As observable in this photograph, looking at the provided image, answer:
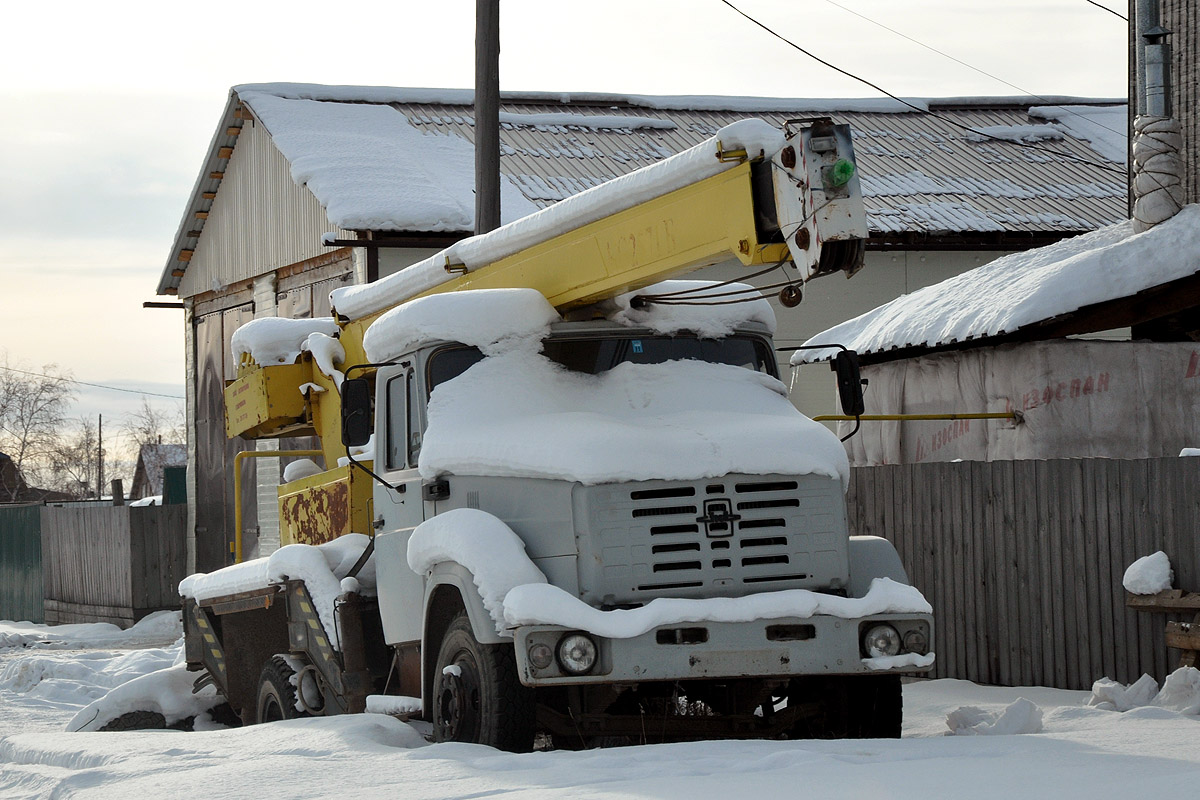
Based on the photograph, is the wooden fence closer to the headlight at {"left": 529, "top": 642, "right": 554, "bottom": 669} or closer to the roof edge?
the headlight at {"left": 529, "top": 642, "right": 554, "bottom": 669}

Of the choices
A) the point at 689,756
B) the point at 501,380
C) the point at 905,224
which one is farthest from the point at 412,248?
the point at 689,756

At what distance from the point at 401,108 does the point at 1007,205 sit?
9721 millimetres

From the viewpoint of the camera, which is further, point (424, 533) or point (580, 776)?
point (424, 533)

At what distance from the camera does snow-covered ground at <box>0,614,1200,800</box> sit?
5.94 m

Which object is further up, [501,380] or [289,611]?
[501,380]

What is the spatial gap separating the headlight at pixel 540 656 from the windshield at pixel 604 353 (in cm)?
190

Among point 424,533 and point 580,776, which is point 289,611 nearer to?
point 424,533

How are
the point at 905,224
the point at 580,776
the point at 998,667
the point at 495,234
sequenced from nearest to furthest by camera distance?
the point at 580,776
the point at 495,234
the point at 998,667
the point at 905,224

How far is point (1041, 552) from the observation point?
1090 cm

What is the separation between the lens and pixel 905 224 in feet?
71.8

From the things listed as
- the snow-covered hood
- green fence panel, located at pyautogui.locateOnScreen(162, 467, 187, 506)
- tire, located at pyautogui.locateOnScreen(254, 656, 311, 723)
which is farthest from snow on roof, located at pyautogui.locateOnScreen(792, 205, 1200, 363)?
green fence panel, located at pyautogui.locateOnScreen(162, 467, 187, 506)

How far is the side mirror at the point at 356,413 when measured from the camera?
8.62 m

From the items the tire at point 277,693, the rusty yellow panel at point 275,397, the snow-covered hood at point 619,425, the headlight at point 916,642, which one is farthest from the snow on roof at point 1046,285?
the headlight at point 916,642

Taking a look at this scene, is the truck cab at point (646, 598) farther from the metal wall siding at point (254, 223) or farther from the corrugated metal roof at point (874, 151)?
the corrugated metal roof at point (874, 151)
